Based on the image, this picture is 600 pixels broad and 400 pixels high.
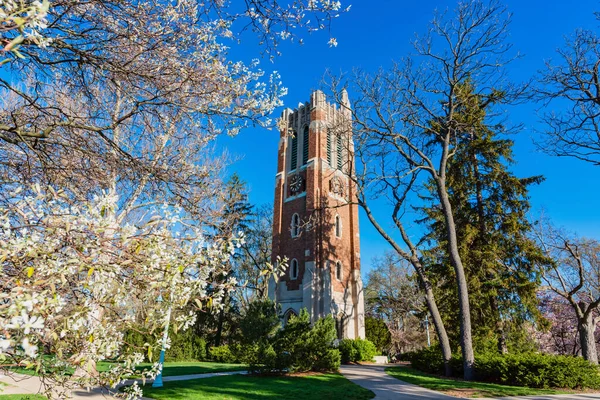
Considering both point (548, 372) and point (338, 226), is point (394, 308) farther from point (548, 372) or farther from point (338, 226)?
point (548, 372)

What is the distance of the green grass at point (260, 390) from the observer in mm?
8750

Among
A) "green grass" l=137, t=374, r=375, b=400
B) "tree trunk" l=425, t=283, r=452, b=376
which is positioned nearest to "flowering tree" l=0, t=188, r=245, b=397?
"green grass" l=137, t=374, r=375, b=400

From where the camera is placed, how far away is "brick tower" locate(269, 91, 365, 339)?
23.9 meters

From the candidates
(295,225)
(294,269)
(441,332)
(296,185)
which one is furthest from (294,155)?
(441,332)

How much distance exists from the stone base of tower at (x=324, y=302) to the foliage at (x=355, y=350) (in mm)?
2025

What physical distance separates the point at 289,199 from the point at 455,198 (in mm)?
12341

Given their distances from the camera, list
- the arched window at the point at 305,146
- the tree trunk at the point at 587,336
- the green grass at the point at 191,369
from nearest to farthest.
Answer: the tree trunk at the point at 587,336
the green grass at the point at 191,369
the arched window at the point at 305,146

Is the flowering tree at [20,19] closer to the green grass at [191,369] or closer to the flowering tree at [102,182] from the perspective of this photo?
the flowering tree at [102,182]

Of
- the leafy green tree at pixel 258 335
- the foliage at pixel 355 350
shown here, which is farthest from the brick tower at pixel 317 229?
the leafy green tree at pixel 258 335

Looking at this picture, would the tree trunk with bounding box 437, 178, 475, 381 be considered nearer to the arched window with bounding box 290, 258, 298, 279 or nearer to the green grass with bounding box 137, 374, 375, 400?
the green grass with bounding box 137, 374, 375, 400

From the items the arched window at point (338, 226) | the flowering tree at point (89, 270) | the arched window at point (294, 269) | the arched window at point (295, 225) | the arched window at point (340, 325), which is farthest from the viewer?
the arched window at point (338, 226)

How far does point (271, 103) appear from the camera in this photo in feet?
16.1

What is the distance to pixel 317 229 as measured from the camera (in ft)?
82.5

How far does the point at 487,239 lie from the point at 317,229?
10820 mm
